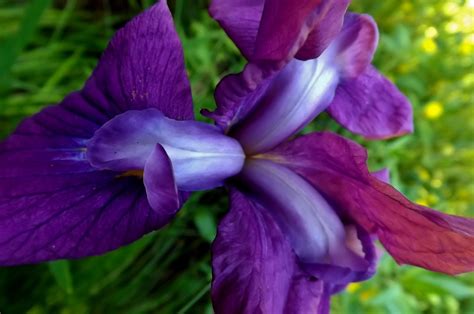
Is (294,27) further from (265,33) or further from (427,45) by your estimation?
(427,45)

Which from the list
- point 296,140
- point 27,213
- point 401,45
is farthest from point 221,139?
A: point 401,45

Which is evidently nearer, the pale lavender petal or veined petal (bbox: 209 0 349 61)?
veined petal (bbox: 209 0 349 61)

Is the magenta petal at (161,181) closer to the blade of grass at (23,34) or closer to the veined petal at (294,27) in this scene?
the veined petal at (294,27)

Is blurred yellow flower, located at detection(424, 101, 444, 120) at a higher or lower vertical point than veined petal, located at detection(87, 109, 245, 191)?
lower

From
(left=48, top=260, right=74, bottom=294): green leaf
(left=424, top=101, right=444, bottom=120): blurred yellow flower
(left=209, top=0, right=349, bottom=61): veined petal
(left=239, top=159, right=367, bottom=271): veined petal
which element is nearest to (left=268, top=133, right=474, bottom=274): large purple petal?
(left=239, top=159, right=367, bottom=271): veined petal

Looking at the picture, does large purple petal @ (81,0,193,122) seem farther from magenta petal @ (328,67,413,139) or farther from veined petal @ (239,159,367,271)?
magenta petal @ (328,67,413,139)

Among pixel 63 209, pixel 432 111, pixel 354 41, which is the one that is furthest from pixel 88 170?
pixel 432 111

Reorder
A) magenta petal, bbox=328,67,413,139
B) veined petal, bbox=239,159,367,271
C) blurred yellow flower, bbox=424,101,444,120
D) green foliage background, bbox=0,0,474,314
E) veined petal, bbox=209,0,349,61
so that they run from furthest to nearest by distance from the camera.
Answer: blurred yellow flower, bbox=424,101,444,120 < green foliage background, bbox=0,0,474,314 < magenta petal, bbox=328,67,413,139 < veined petal, bbox=239,159,367,271 < veined petal, bbox=209,0,349,61

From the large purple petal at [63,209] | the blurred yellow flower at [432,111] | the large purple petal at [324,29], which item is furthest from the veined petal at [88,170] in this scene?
A: the blurred yellow flower at [432,111]
